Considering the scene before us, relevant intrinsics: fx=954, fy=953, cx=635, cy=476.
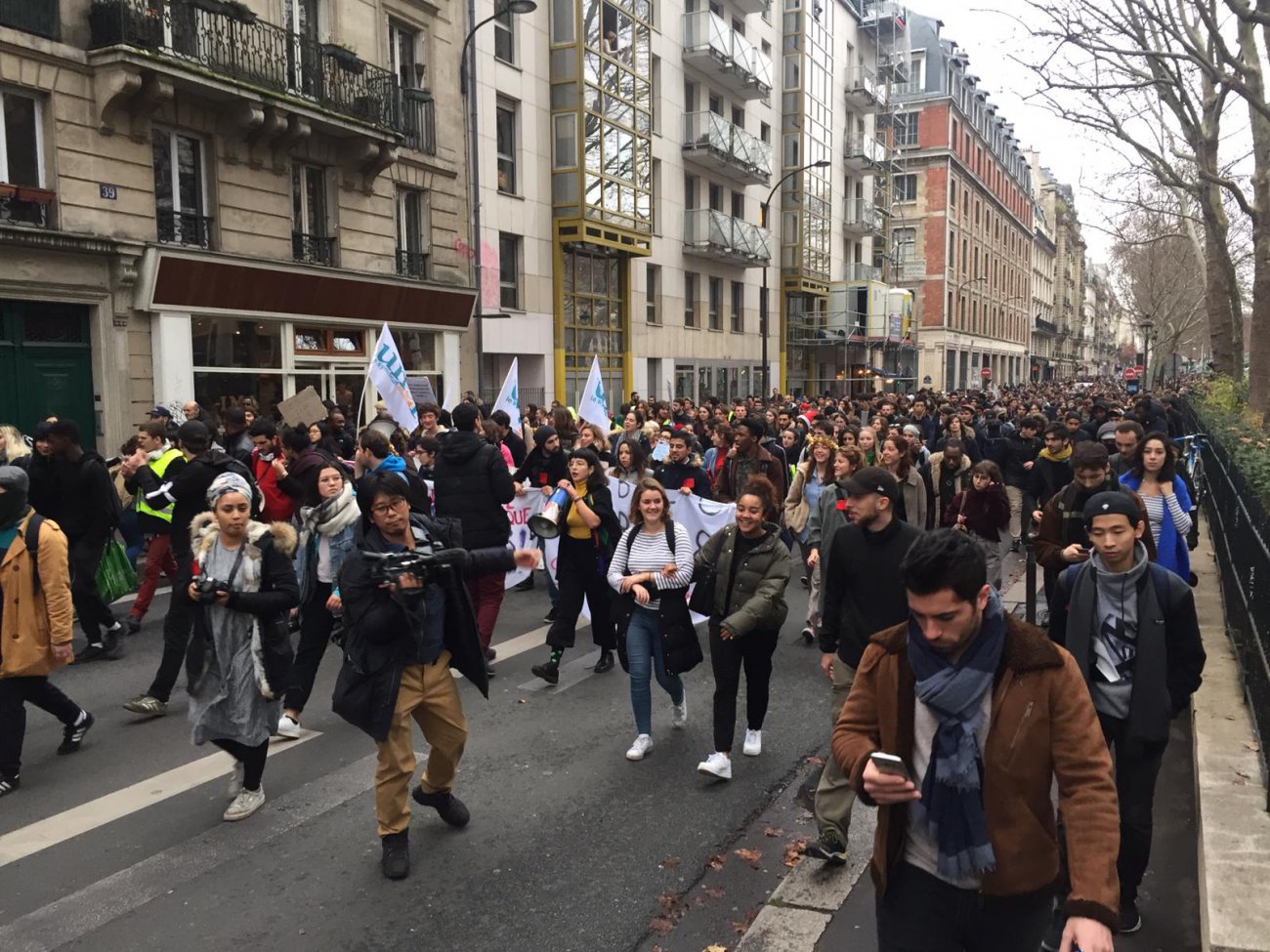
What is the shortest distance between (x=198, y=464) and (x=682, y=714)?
148 inches

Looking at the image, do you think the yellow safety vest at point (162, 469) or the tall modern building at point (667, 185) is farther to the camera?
the tall modern building at point (667, 185)

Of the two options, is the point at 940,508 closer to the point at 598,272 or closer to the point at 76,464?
the point at 76,464

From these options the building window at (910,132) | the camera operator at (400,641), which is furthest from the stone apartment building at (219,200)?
the building window at (910,132)

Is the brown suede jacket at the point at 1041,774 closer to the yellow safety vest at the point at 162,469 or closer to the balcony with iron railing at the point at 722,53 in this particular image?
the yellow safety vest at the point at 162,469

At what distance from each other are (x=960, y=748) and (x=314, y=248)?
17.5 metres

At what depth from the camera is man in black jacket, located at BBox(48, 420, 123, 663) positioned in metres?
7.31

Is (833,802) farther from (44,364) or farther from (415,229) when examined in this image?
(415,229)

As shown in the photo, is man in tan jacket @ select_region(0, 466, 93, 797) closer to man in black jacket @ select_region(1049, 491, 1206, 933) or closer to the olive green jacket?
the olive green jacket

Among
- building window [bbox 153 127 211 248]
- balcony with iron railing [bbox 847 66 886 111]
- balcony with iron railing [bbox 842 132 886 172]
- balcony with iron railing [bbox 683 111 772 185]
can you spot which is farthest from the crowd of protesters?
balcony with iron railing [bbox 847 66 886 111]

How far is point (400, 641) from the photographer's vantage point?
165 inches

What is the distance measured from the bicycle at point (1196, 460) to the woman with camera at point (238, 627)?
9.76 meters

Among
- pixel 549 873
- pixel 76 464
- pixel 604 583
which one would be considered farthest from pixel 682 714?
pixel 76 464

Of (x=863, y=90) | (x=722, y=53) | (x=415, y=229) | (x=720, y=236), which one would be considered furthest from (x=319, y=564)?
(x=863, y=90)

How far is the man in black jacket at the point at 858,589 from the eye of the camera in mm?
4359
